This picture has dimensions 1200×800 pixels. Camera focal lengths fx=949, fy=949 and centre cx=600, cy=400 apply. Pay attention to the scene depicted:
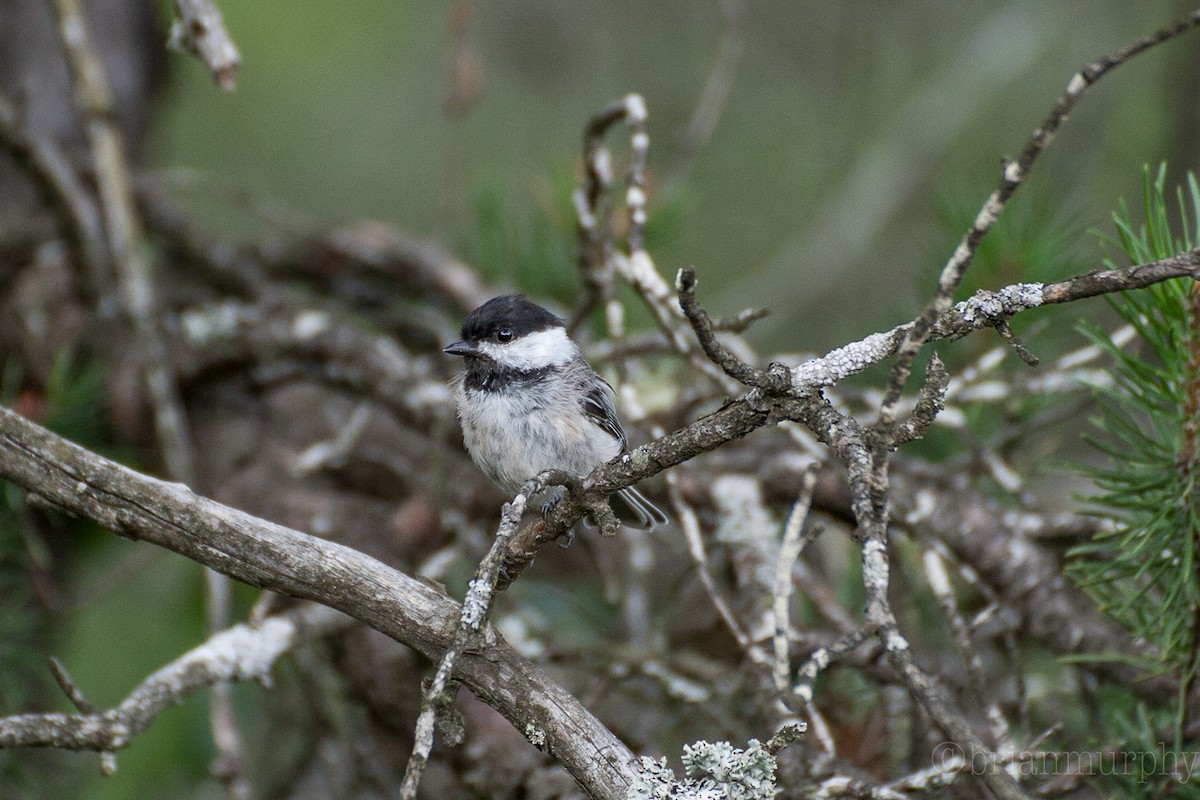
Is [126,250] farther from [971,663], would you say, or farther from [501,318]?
[971,663]

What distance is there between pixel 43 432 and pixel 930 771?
1.45 meters

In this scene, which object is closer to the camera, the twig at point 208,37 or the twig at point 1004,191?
the twig at point 1004,191

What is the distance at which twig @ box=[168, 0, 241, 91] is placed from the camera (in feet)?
5.91

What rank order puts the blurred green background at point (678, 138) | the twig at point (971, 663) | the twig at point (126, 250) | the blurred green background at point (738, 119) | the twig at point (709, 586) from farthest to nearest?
the blurred green background at point (738, 119)
the blurred green background at point (678, 138)
the twig at point (126, 250)
the twig at point (709, 586)
the twig at point (971, 663)

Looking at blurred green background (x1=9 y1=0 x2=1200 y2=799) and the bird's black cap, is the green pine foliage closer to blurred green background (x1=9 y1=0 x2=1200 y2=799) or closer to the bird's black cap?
blurred green background (x1=9 y1=0 x2=1200 y2=799)

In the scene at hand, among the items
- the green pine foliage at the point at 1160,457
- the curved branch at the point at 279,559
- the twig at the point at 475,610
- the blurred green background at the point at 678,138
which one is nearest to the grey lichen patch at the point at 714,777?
the curved branch at the point at 279,559

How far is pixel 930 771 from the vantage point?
1464 mm

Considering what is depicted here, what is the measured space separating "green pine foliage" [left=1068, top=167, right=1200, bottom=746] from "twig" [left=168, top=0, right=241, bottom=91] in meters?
1.61

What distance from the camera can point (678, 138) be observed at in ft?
12.2

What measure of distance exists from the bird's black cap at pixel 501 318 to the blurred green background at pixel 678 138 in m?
0.59

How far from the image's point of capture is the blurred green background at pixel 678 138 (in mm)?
3006

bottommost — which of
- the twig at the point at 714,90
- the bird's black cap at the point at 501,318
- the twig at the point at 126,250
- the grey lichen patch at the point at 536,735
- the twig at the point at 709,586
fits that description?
the grey lichen patch at the point at 536,735

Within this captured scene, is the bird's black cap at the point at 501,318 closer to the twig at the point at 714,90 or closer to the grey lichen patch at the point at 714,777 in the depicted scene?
the twig at the point at 714,90

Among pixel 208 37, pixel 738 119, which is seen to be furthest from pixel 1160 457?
pixel 738 119
